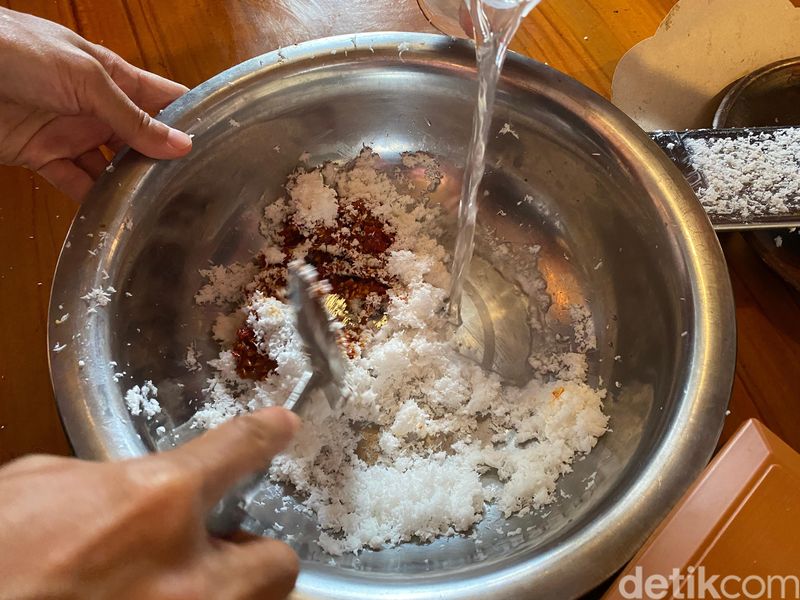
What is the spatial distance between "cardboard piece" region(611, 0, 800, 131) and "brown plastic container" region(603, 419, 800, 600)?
667 mm

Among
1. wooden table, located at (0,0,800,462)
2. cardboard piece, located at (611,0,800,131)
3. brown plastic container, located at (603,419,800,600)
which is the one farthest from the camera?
cardboard piece, located at (611,0,800,131)

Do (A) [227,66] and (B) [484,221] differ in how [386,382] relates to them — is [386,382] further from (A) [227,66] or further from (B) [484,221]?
(A) [227,66]

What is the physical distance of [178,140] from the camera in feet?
2.56

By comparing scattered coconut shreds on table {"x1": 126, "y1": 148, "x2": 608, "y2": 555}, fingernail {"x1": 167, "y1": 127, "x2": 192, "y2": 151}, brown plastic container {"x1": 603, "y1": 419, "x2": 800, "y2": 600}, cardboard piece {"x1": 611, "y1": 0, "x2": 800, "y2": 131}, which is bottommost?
brown plastic container {"x1": 603, "y1": 419, "x2": 800, "y2": 600}

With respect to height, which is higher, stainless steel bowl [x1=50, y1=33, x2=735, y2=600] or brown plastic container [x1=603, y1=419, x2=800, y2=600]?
stainless steel bowl [x1=50, y1=33, x2=735, y2=600]

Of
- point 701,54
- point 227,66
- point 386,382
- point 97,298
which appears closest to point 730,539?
point 386,382

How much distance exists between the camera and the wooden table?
2.83 feet

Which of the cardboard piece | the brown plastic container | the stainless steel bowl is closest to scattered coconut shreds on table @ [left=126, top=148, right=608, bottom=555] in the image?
the stainless steel bowl

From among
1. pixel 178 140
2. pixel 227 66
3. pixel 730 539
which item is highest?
pixel 227 66

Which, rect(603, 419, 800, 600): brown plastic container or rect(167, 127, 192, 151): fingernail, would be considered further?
rect(167, 127, 192, 151): fingernail

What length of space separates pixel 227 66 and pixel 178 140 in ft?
1.18

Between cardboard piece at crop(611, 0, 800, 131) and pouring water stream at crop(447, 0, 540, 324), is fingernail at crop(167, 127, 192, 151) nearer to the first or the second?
pouring water stream at crop(447, 0, 540, 324)

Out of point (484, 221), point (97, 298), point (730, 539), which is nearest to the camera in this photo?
point (730, 539)

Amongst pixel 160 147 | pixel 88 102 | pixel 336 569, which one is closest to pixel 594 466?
pixel 336 569
